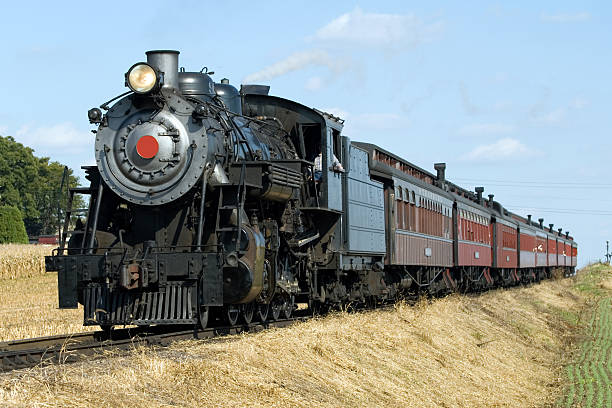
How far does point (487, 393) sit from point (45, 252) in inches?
1252

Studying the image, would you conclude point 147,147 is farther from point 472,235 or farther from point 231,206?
point 472,235

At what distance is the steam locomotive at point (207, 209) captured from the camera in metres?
12.2

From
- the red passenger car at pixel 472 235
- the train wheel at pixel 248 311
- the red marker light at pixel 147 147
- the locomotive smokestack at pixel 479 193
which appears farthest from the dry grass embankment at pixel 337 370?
the locomotive smokestack at pixel 479 193

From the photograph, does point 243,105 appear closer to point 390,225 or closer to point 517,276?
point 390,225

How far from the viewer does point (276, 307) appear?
14969mm

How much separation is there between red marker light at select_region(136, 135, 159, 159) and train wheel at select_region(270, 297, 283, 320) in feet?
11.7

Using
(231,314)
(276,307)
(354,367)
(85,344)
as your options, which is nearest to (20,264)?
(276,307)

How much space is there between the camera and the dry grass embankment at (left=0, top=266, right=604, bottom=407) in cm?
723

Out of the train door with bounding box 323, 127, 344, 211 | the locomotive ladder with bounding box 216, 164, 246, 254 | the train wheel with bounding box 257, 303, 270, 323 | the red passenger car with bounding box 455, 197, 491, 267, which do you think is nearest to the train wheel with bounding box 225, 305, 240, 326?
the train wheel with bounding box 257, 303, 270, 323

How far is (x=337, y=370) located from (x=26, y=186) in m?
77.7

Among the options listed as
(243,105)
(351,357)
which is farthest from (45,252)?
(351,357)

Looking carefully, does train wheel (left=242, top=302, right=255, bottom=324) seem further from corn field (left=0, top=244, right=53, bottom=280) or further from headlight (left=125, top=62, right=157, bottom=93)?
corn field (left=0, top=244, right=53, bottom=280)

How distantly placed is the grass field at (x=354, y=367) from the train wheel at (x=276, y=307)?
0.91 metres

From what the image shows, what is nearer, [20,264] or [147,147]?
[147,147]
